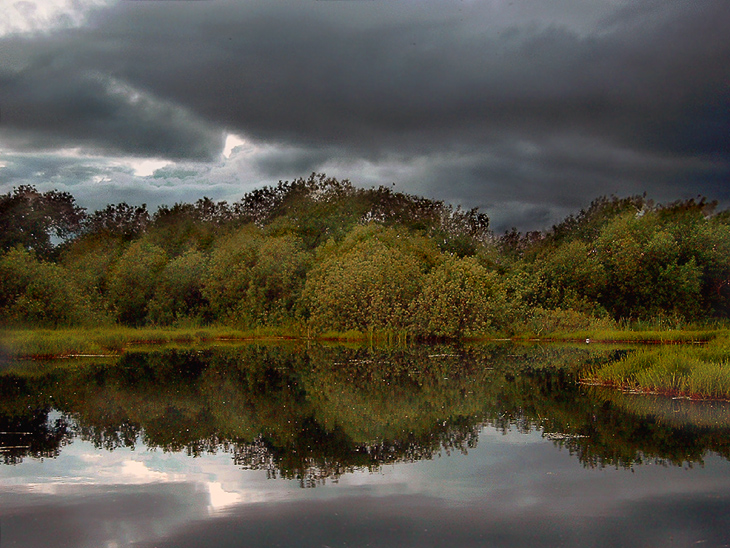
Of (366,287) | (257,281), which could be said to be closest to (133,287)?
(257,281)

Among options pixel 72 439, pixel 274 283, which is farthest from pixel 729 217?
pixel 72 439

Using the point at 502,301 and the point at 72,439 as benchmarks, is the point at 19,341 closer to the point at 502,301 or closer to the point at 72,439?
the point at 72,439

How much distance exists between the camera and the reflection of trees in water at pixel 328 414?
1249 centimetres

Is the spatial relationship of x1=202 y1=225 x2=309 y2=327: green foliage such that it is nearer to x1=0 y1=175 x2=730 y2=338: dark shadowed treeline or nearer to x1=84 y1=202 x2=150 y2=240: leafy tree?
x1=0 y1=175 x2=730 y2=338: dark shadowed treeline

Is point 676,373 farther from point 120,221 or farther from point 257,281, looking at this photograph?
point 120,221

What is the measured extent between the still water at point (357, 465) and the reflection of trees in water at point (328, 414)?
0.08 m

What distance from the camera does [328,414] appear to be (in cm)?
1628

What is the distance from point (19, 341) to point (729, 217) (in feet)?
171

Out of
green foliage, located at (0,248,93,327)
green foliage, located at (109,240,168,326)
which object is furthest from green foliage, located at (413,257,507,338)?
green foliage, located at (109,240,168,326)

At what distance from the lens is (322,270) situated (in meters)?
51.4

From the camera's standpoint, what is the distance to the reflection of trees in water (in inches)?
492

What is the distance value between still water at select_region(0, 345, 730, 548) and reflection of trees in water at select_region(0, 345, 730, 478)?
3.1 inches

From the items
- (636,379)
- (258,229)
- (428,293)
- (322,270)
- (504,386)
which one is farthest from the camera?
(258,229)

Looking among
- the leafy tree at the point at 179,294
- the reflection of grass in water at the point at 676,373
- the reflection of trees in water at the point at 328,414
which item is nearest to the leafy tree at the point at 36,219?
the leafy tree at the point at 179,294
